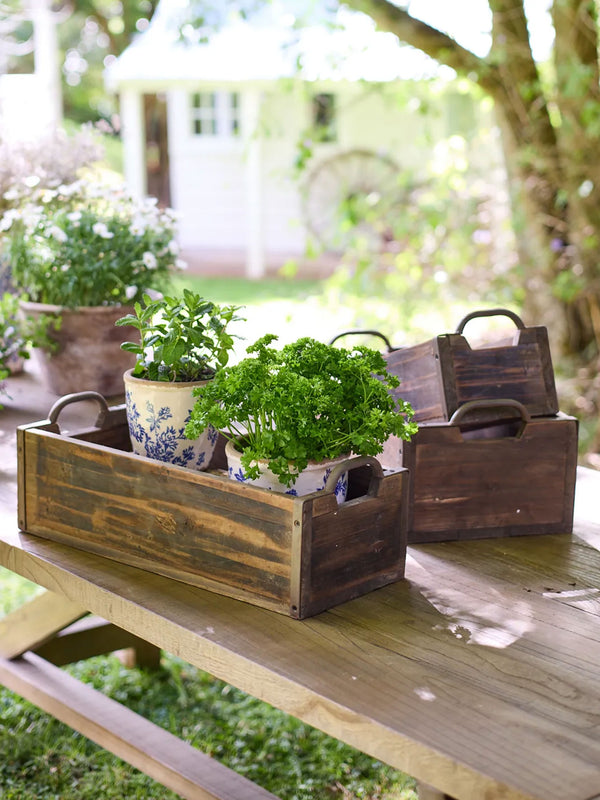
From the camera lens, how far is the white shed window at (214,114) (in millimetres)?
12797

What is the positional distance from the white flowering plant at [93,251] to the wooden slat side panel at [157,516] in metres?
0.81

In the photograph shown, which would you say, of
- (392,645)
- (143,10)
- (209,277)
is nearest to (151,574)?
(392,645)

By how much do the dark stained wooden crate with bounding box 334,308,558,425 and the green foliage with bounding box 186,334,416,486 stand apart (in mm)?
270

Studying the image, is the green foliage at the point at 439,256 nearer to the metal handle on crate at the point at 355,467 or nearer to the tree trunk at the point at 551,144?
the tree trunk at the point at 551,144

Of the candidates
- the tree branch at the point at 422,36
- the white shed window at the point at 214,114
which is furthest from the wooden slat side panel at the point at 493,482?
the white shed window at the point at 214,114

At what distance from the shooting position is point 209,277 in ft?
35.7

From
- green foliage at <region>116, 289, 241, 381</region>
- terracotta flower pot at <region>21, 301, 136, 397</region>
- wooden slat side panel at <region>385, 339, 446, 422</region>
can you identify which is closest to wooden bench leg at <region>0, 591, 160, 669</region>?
terracotta flower pot at <region>21, 301, 136, 397</region>

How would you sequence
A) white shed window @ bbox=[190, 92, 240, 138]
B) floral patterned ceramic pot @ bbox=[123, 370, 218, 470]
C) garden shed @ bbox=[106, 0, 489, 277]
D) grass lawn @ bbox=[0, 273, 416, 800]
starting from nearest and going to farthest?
floral patterned ceramic pot @ bbox=[123, 370, 218, 470] < grass lawn @ bbox=[0, 273, 416, 800] < garden shed @ bbox=[106, 0, 489, 277] < white shed window @ bbox=[190, 92, 240, 138]

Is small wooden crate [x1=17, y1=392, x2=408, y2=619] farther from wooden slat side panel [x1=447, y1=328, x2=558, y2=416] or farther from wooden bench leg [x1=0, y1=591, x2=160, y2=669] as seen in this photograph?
wooden bench leg [x1=0, y1=591, x2=160, y2=669]

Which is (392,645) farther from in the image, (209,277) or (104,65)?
(104,65)

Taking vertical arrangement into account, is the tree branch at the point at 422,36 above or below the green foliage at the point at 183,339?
above

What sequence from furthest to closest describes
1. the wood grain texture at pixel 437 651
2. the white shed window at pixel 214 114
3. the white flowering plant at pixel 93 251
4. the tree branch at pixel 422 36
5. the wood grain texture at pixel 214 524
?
the white shed window at pixel 214 114, the tree branch at pixel 422 36, the white flowering plant at pixel 93 251, the wood grain texture at pixel 214 524, the wood grain texture at pixel 437 651

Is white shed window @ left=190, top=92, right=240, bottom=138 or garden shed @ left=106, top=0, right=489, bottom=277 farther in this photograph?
white shed window @ left=190, top=92, right=240, bottom=138

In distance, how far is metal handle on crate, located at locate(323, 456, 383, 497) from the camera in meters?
1.38
